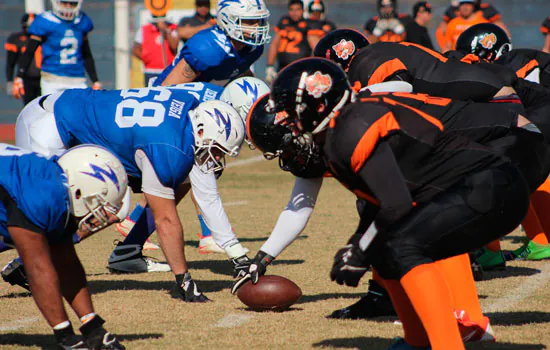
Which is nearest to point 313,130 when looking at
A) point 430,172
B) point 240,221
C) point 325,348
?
point 430,172

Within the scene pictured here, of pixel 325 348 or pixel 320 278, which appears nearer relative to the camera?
pixel 325 348

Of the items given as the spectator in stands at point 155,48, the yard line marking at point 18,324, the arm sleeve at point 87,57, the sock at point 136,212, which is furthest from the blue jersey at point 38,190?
the spectator in stands at point 155,48

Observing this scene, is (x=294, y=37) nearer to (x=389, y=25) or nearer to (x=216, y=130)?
(x=389, y=25)

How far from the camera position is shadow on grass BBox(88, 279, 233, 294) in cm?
570

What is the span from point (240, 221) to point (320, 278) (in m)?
2.57

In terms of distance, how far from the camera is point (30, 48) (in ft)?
34.4

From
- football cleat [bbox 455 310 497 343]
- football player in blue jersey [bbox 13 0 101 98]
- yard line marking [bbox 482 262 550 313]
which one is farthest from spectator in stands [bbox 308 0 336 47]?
football cleat [bbox 455 310 497 343]

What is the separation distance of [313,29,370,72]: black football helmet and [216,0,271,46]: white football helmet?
1.18m

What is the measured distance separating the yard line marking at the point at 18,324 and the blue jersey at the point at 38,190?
0.87 m

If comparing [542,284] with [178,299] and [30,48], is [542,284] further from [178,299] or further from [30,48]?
[30,48]

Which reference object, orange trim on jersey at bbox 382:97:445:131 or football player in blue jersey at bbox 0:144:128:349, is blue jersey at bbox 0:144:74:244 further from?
orange trim on jersey at bbox 382:97:445:131

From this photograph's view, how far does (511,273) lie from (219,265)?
207cm

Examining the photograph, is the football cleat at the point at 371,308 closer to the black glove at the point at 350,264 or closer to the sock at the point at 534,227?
the black glove at the point at 350,264

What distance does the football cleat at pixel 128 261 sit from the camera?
6.29 meters
